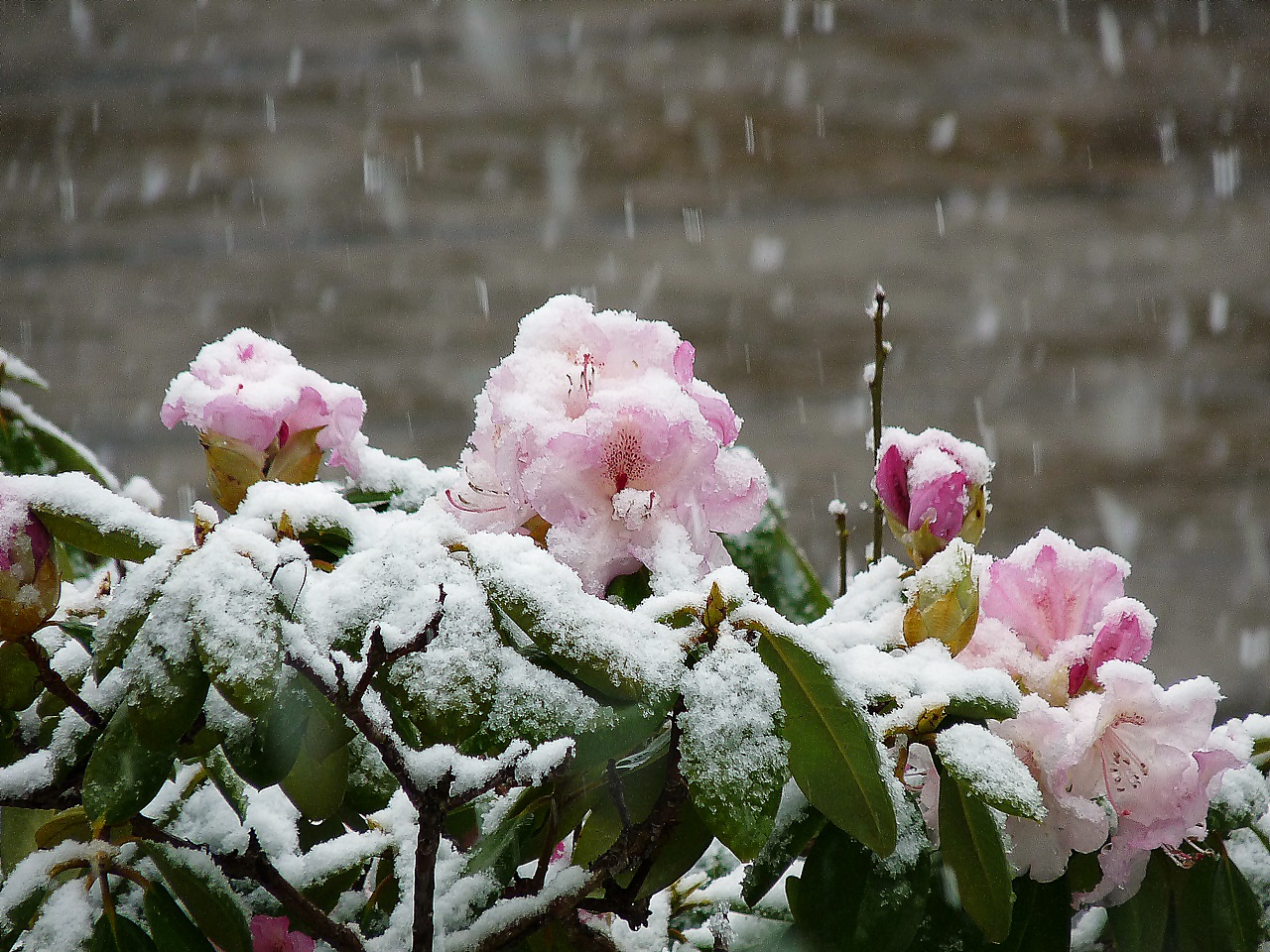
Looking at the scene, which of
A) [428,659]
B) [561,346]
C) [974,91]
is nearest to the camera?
[428,659]

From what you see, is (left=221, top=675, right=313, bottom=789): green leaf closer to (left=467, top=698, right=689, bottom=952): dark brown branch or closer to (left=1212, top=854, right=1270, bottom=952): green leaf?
(left=467, top=698, right=689, bottom=952): dark brown branch

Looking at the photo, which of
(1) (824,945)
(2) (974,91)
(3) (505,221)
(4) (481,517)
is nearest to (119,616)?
(4) (481,517)

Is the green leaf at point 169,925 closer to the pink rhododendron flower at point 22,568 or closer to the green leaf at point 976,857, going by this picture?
the pink rhododendron flower at point 22,568

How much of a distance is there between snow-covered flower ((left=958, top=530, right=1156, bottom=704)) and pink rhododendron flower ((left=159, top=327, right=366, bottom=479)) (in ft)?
0.97

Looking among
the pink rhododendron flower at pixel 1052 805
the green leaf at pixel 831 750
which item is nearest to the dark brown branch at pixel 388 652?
the green leaf at pixel 831 750

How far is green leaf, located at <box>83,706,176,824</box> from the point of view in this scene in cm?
33

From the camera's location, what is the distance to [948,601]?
1.33ft

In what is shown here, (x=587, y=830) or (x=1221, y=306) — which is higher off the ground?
(x=587, y=830)

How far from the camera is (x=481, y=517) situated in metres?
0.44

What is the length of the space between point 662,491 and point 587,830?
5.2 inches

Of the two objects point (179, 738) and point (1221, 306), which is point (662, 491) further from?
point (1221, 306)

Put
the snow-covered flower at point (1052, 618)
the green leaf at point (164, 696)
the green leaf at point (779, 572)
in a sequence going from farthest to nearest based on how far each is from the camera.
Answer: the green leaf at point (779, 572)
the snow-covered flower at point (1052, 618)
the green leaf at point (164, 696)

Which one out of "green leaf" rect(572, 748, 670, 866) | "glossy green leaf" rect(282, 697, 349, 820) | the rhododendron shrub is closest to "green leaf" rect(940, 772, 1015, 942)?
the rhododendron shrub

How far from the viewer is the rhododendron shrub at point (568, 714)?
12.7 inches
